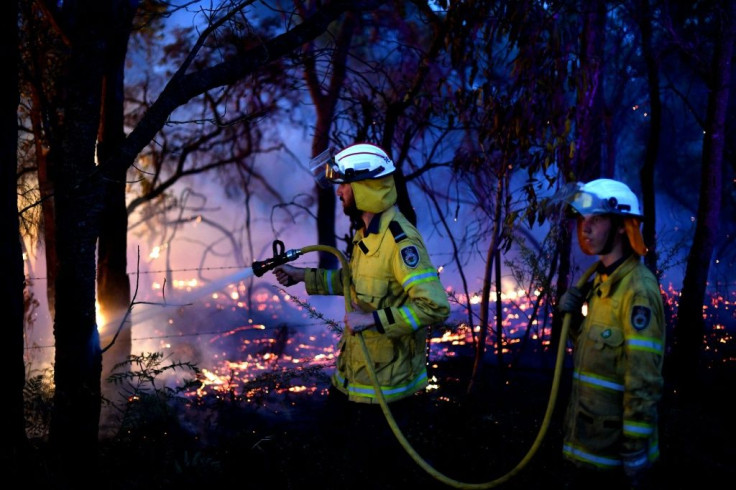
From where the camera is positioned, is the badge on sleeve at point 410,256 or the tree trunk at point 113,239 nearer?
the badge on sleeve at point 410,256

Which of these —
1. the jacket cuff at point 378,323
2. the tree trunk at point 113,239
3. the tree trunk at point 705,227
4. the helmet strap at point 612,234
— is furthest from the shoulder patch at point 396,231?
the tree trunk at point 705,227

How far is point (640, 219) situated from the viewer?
3014 millimetres

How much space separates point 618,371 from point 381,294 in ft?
4.30

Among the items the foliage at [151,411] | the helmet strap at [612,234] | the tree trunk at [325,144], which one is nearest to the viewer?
the helmet strap at [612,234]

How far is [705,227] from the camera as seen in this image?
6.64m

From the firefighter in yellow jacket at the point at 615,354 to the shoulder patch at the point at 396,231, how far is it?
3.07ft

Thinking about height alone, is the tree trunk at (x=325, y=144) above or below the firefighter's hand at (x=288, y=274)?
above

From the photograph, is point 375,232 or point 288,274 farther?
point 288,274

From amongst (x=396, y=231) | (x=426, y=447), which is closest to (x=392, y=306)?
(x=396, y=231)

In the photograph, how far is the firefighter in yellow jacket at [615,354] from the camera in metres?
2.68

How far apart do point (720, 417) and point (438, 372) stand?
3.16 meters

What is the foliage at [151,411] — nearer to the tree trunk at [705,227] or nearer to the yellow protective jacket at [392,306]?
the yellow protective jacket at [392,306]

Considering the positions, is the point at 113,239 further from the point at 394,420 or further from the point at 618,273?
the point at 618,273

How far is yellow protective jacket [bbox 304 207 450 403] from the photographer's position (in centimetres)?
321
